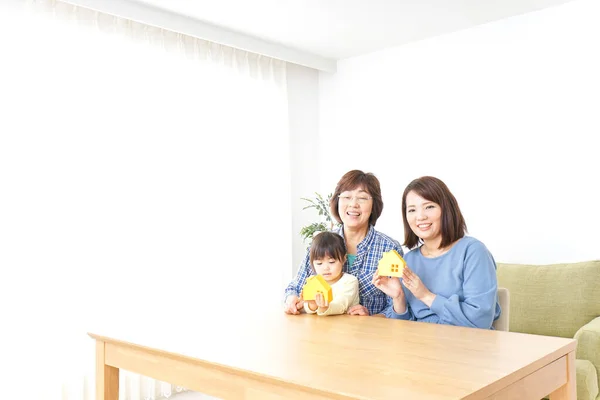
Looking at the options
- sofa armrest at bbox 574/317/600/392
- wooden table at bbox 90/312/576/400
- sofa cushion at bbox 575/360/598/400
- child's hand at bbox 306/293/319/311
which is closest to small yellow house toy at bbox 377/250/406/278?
wooden table at bbox 90/312/576/400

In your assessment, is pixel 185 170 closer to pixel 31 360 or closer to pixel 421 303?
pixel 31 360

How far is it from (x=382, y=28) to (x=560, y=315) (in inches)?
89.6

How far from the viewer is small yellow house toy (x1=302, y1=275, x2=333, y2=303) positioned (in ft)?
7.04

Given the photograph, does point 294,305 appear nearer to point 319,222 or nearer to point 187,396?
point 187,396

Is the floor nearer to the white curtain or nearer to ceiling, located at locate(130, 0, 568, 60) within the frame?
the white curtain

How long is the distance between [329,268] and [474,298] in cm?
59

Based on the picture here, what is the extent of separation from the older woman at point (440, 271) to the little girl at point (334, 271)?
169 millimetres

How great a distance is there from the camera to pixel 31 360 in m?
3.22

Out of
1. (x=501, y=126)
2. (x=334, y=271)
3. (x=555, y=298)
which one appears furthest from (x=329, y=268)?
(x=501, y=126)

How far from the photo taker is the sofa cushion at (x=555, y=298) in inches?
127

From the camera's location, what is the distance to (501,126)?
4152 mm

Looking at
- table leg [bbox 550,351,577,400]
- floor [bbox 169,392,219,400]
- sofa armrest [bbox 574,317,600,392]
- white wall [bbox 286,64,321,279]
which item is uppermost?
white wall [bbox 286,64,321,279]

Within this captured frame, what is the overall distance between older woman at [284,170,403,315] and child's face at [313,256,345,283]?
103 mm

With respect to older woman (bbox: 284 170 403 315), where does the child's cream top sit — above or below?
below
